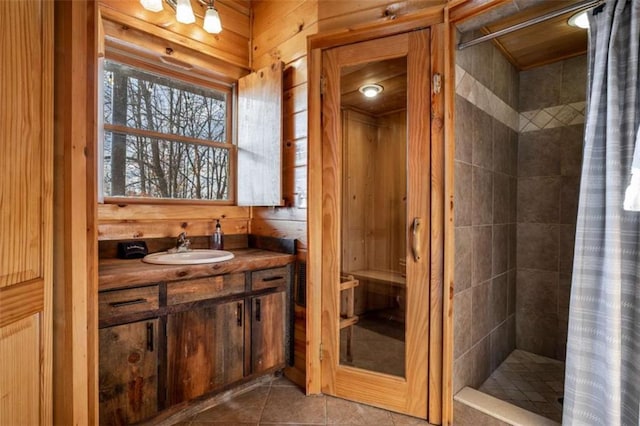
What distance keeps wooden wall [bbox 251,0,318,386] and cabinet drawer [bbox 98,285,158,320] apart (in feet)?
2.97

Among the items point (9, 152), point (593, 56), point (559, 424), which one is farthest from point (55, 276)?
point (559, 424)

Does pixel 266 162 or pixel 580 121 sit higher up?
pixel 580 121

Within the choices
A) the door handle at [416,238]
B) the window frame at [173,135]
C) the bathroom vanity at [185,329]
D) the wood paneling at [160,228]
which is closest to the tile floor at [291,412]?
the bathroom vanity at [185,329]

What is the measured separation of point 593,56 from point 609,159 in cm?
52

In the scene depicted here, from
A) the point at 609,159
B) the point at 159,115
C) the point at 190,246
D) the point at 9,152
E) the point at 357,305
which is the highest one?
the point at 159,115

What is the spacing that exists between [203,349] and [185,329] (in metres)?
0.16

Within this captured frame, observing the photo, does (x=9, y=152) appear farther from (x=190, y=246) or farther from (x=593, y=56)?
(x=593, y=56)

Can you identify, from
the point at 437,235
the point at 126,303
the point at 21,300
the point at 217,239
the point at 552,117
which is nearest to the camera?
the point at 21,300

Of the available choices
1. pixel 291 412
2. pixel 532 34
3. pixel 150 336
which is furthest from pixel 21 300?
pixel 532 34

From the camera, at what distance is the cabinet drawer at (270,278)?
2021 mm

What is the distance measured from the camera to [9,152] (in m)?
0.71

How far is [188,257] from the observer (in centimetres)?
204

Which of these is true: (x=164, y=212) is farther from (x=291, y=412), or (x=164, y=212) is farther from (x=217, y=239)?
(x=291, y=412)

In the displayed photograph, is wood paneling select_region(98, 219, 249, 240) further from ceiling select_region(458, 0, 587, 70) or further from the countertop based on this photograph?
ceiling select_region(458, 0, 587, 70)
